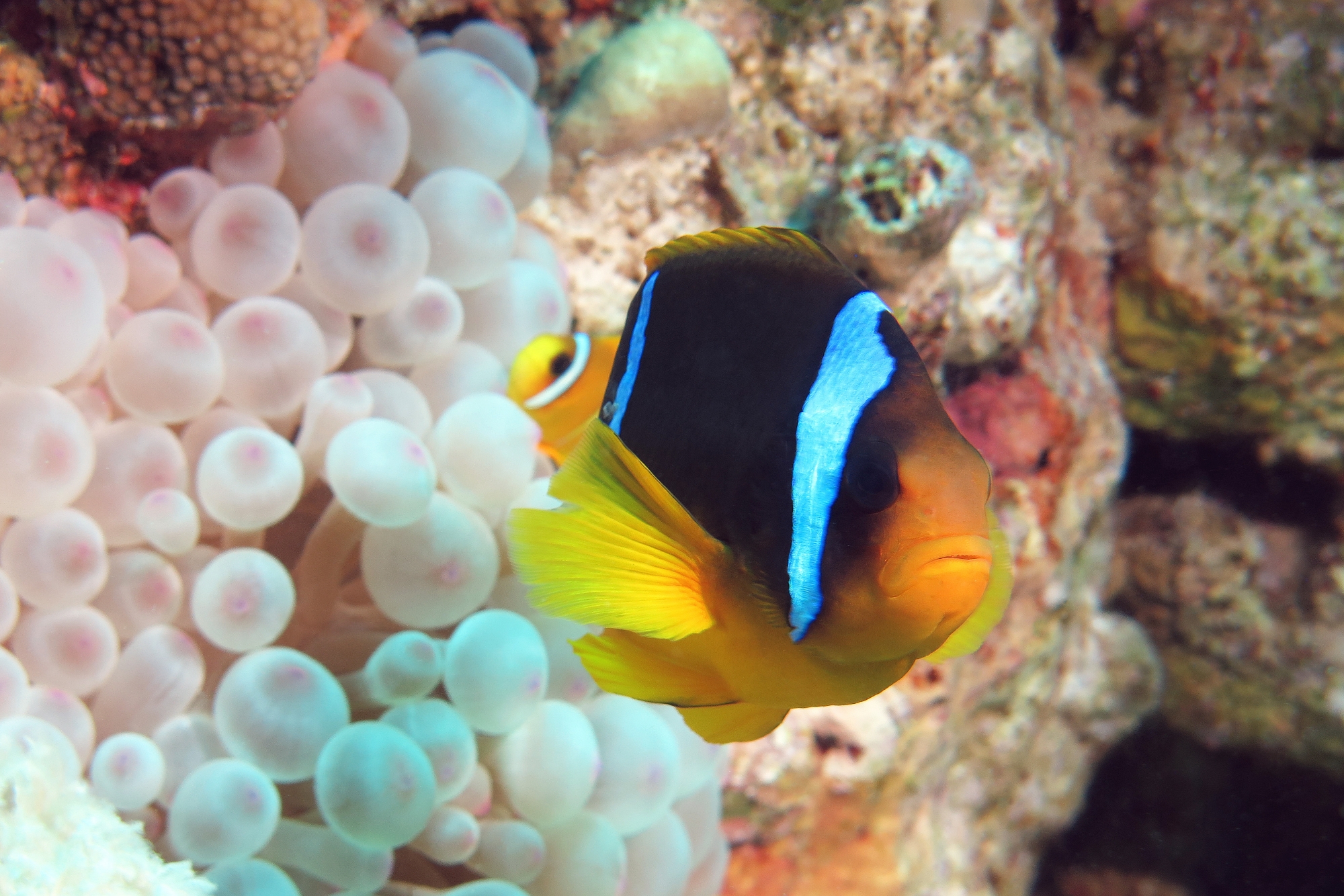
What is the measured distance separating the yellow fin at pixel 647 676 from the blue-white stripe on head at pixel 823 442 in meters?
0.15

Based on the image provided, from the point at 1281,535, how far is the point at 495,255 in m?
2.76

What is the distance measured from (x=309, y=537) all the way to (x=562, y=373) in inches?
24.3

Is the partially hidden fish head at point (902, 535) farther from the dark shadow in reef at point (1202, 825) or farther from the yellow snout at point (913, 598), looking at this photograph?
the dark shadow in reef at point (1202, 825)

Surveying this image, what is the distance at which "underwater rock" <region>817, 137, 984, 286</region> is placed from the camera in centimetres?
162

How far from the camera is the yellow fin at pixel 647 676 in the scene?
2.56 ft

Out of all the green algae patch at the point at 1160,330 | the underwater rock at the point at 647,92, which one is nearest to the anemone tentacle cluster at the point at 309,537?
the underwater rock at the point at 647,92

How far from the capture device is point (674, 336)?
0.76 m

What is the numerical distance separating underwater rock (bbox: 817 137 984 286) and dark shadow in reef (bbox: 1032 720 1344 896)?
2.34 metres

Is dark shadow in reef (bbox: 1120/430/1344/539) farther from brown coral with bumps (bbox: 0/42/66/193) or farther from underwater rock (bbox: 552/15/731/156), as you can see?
brown coral with bumps (bbox: 0/42/66/193)

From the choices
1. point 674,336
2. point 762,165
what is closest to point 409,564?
point 674,336

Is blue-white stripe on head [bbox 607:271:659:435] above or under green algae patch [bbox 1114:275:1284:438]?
above

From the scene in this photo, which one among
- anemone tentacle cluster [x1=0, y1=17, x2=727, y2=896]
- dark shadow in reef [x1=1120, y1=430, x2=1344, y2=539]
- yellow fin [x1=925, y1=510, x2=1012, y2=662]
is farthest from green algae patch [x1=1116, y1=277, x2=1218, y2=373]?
yellow fin [x1=925, y1=510, x2=1012, y2=662]

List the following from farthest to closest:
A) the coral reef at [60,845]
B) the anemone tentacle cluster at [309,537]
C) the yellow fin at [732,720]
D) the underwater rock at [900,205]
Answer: the underwater rock at [900,205], the anemone tentacle cluster at [309,537], the coral reef at [60,845], the yellow fin at [732,720]

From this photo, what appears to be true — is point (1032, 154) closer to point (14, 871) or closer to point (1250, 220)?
point (1250, 220)
